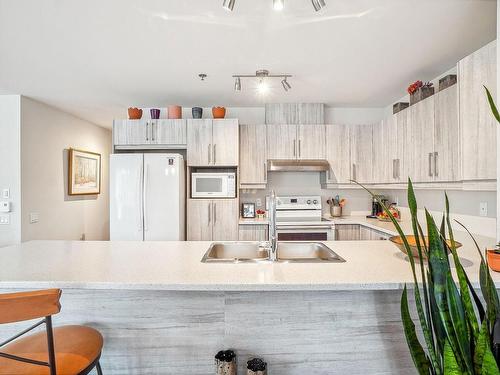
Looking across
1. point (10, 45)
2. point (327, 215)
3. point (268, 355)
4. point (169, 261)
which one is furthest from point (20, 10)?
point (327, 215)

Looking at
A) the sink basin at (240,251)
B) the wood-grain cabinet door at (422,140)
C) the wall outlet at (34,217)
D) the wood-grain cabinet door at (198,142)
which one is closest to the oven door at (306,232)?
the wood-grain cabinet door at (422,140)

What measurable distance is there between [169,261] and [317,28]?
1805 mm

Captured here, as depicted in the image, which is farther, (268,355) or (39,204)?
(39,204)

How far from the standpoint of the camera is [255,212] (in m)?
4.05

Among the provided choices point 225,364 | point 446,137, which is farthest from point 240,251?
point 446,137

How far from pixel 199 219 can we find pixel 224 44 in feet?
6.59

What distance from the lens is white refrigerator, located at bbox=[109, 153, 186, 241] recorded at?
3379 millimetres

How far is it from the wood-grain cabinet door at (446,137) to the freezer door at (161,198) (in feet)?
8.37

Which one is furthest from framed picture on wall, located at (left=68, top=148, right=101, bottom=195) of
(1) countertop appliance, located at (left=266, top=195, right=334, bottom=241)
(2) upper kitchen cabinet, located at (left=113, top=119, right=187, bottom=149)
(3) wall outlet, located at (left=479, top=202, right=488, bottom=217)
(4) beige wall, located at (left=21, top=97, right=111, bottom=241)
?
(3) wall outlet, located at (left=479, top=202, right=488, bottom=217)

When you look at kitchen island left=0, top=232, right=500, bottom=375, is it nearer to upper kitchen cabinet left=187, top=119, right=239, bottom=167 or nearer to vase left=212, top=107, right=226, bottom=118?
upper kitchen cabinet left=187, top=119, right=239, bottom=167

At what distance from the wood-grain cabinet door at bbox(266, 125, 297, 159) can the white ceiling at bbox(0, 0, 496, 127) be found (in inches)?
19.7

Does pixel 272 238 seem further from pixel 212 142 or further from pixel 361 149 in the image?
pixel 361 149

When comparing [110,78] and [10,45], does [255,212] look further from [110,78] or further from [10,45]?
[10,45]

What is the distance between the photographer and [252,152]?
3.84m
